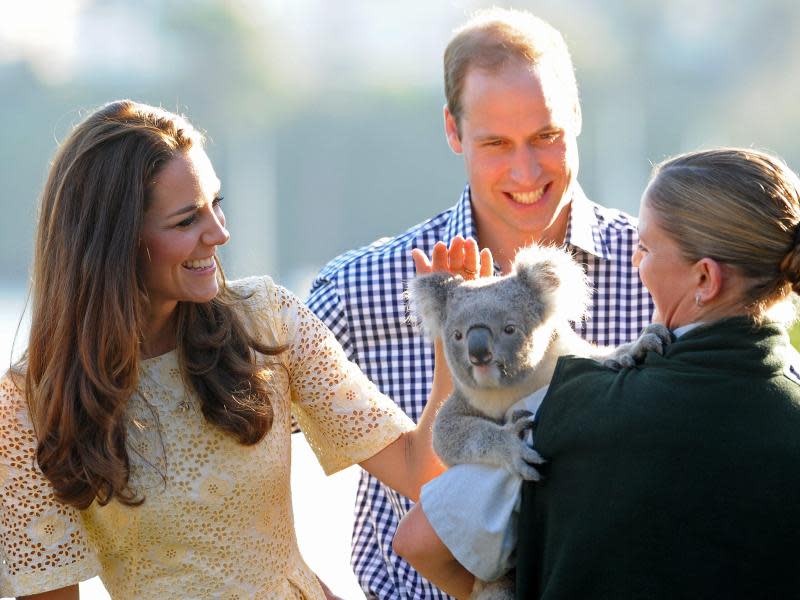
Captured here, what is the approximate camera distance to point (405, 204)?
574 inches

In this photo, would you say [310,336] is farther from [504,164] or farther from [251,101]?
[251,101]

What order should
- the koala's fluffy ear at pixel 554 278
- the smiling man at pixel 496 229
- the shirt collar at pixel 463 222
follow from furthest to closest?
the shirt collar at pixel 463 222, the smiling man at pixel 496 229, the koala's fluffy ear at pixel 554 278

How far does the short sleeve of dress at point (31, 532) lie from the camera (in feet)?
7.68

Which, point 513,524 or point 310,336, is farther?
point 310,336

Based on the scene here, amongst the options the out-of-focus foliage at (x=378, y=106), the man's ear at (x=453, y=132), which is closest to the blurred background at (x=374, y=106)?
the out-of-focus foliage at (x=378, y=106)

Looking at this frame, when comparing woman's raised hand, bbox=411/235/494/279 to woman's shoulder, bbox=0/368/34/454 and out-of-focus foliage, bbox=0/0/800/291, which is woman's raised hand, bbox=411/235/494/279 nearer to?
woman's shoulder, bbox=0/368/34/454

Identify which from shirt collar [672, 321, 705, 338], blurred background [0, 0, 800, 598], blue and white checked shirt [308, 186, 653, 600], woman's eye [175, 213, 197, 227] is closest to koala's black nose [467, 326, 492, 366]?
shirt collar [672, 321, 705, 338]

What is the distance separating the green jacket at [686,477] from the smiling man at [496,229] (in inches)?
49.1

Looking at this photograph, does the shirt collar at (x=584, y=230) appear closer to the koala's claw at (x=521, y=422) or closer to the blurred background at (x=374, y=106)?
the koala's claw at (x=521, y=422)

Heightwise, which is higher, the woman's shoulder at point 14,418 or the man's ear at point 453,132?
the man's ear at point 453,132

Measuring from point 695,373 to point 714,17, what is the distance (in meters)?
14.7

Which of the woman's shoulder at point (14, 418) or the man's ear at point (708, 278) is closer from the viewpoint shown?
the man's ear at point (708, 278)

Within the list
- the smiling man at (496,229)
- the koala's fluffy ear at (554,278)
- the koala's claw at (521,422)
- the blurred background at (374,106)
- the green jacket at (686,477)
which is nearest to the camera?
the green jacket at (686,477)

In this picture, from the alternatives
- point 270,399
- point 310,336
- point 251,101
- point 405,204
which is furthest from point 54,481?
point 251,101
